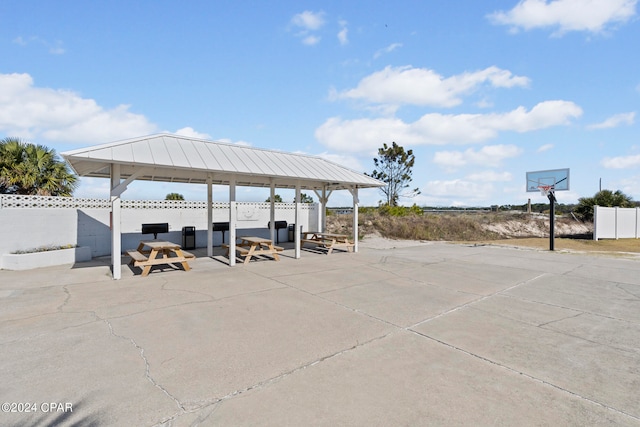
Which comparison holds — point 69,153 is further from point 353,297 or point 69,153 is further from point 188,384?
point 353,297

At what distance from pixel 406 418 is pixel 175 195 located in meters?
25.5

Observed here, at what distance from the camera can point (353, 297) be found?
5734 millimetres

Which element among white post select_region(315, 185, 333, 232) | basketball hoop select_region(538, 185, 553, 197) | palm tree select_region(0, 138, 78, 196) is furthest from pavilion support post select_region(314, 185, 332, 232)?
basketball hoop select_region(538, 185, 553, 197)

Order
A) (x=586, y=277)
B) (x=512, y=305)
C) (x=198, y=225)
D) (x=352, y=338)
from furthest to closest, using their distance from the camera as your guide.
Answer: (x=198, y=225)
(x=586, y=277)
(x=512, y=305)
(x=352, y=338)

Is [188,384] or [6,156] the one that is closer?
[188,384]

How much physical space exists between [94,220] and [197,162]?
4904mm

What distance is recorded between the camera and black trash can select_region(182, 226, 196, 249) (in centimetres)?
1195

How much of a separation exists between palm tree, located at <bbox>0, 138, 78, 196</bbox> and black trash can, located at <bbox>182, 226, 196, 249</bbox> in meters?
4.56

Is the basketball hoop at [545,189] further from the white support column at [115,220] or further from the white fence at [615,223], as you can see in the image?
the white support column at [115,220]

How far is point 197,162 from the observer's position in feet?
26.3

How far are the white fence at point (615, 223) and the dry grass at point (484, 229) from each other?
2.43 ft

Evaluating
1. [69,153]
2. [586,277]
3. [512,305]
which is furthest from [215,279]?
[586,277]

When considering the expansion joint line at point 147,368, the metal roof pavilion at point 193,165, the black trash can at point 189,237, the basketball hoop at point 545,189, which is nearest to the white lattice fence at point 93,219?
the black trash can at point 189,237

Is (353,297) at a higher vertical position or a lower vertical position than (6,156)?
lower
